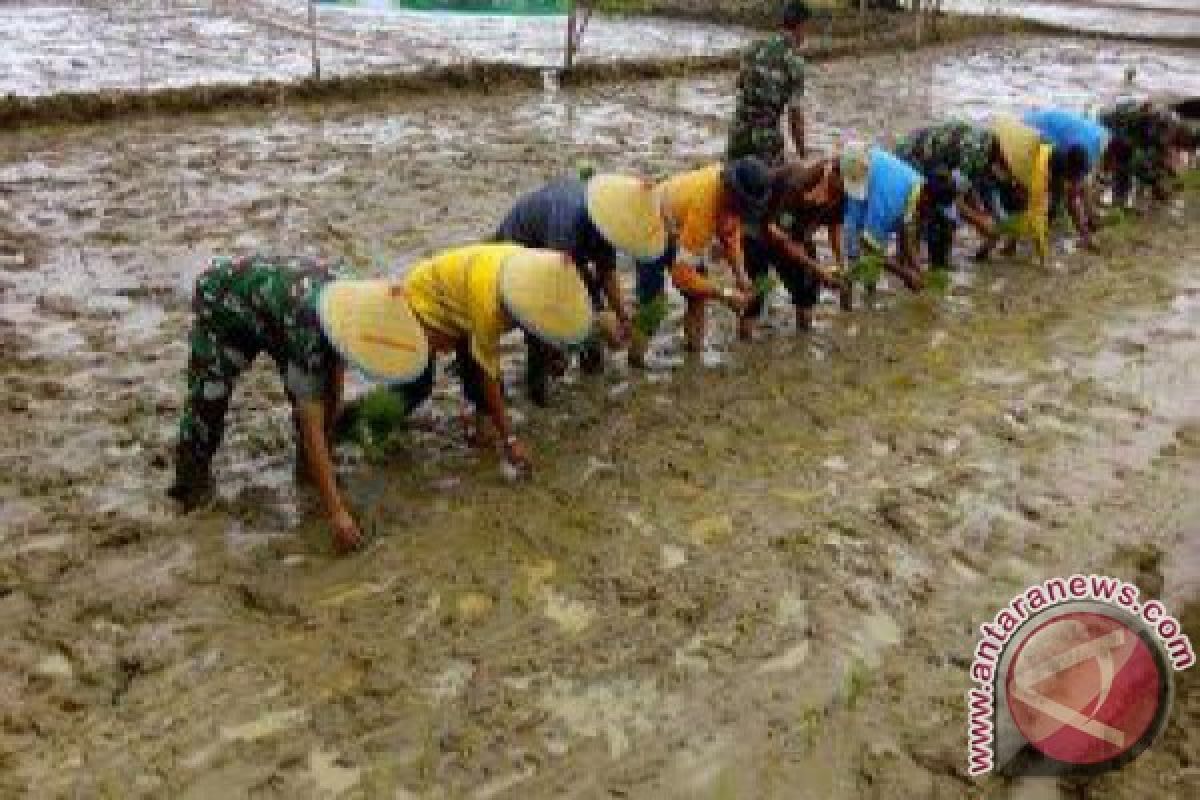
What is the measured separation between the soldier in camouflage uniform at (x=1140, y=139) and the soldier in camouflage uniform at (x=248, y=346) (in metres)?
7.22

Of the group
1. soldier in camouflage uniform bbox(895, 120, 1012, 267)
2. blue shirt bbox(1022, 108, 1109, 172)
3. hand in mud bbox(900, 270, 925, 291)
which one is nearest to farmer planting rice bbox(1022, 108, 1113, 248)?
blue shirt bbox(1022, 108, 1109, 172)

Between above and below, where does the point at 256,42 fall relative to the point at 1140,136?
above

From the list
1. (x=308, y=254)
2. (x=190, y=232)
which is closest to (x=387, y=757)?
(x=308, y=254)

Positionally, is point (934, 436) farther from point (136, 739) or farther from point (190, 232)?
point (190, 232)

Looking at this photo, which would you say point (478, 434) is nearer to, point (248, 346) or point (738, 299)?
point (248, 346)

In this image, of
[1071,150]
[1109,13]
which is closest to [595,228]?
[1071,150]

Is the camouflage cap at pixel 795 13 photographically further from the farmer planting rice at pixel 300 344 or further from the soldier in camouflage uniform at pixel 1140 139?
the farmer planting rice at pixel 300 344

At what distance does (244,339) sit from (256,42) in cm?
1164

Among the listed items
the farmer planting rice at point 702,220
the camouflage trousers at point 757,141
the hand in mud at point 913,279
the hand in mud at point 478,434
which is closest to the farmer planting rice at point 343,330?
the hand in mud at point 478,434

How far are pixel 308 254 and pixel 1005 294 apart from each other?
4362 mm

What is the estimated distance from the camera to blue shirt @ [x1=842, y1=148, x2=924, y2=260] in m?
6.39

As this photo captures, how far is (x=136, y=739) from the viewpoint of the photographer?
3.25m

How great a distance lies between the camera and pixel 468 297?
4.39 metres

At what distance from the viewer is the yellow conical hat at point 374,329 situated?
148 inches
